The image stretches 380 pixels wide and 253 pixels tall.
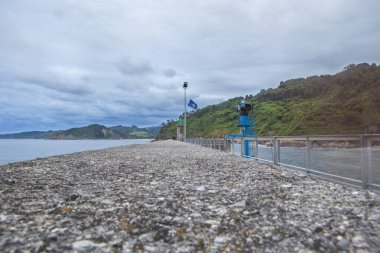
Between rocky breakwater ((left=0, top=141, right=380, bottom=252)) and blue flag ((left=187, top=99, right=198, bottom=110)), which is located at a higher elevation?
blue flag ((left=187, top=99, right=198, bottom=110))

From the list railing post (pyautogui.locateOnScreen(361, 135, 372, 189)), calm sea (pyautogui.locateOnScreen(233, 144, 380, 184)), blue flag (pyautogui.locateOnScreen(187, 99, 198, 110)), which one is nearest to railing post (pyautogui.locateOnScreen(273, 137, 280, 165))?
calm sea (pyautogui.locateOnScreen(233, 144, 380, 184))

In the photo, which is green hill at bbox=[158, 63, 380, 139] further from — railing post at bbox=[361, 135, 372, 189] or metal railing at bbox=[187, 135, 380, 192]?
railing post at bbox=[361, 135, 372, 189]

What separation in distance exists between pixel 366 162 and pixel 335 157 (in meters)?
1.31

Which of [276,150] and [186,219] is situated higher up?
[276,150]

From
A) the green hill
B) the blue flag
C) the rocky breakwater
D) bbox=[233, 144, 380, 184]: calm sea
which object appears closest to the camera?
the rocky breakwater

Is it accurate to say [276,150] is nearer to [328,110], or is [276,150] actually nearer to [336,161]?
[336,161]

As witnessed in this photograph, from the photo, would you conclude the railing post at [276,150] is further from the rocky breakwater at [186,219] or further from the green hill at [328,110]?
the green hill at [328,110]

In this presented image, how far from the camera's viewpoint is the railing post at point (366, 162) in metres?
6.17

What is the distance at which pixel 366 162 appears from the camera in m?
6.23

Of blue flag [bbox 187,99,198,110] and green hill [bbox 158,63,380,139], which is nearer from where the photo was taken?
blue flag [bbox 187,99,198,110]

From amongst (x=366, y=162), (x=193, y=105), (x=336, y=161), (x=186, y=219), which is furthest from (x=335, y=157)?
(x=193, y=105)

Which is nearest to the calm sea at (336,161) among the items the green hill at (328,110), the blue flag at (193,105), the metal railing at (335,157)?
the metal railing at (335,157)

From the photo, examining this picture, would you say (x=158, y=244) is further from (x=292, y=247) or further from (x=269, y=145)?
(x=269, y=145)

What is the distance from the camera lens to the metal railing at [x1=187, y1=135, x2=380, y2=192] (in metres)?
6.16
